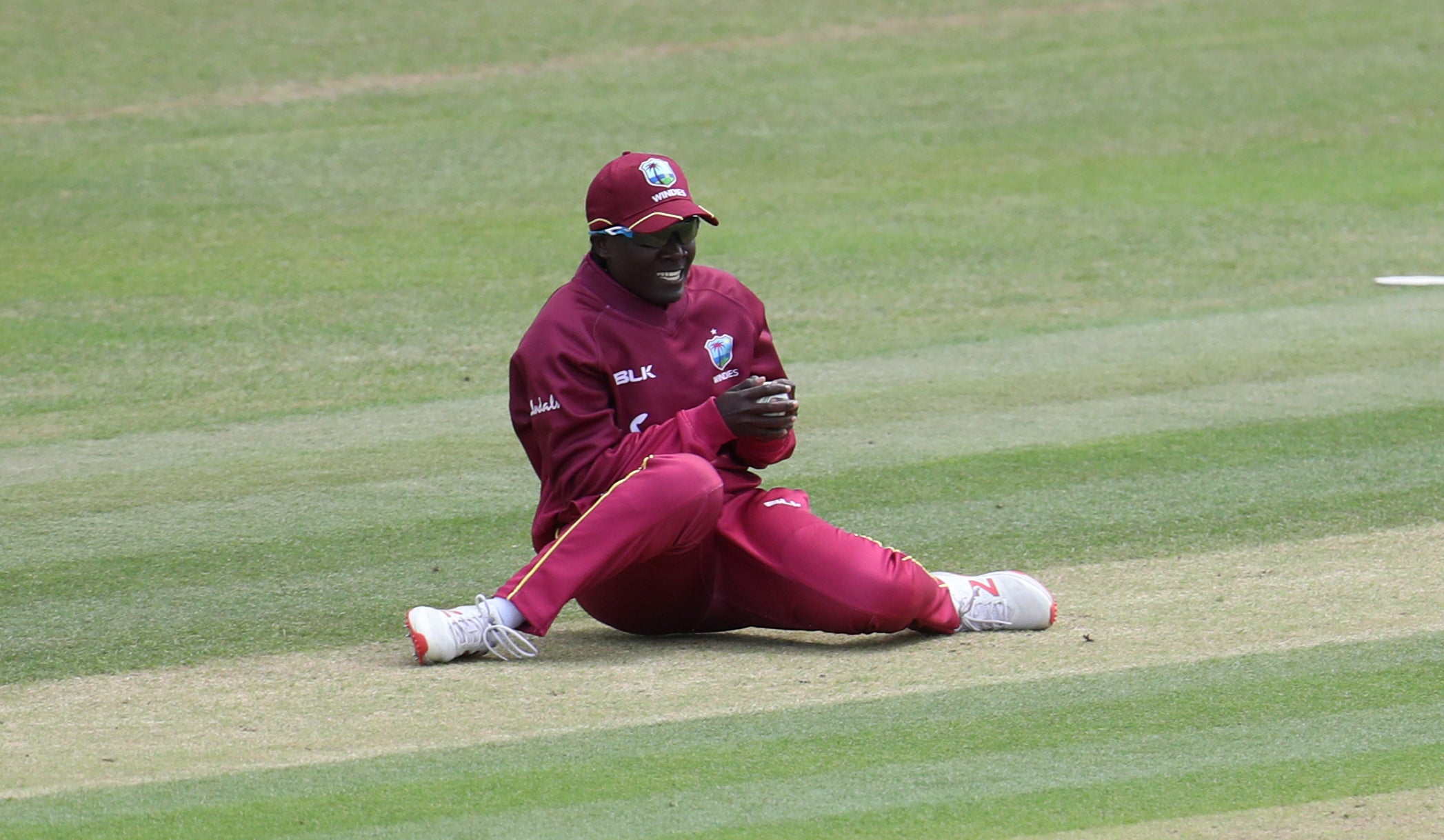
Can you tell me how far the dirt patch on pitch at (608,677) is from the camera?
5.45 meters

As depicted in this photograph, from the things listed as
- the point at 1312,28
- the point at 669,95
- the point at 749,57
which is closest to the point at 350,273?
the point at 669,95

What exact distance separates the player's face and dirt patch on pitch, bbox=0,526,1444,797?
1.16 metres

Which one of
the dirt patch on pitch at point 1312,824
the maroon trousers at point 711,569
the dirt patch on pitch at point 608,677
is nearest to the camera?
the dirt patch on pitch at point 1312,824

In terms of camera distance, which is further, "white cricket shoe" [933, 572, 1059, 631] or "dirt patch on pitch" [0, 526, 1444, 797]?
"white cricket shoe" [933, 572, 1059, 631]

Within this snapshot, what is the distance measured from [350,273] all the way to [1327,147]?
903 cm

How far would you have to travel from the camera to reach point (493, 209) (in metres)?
15.7

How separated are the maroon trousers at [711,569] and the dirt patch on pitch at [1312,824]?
1791 mm

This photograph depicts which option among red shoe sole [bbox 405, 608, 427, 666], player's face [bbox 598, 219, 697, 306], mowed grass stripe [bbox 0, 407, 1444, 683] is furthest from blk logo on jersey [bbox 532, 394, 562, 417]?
mowed grass stripe [bbox 0, 407, 1444, 683]

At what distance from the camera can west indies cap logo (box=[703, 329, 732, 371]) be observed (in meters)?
6.53

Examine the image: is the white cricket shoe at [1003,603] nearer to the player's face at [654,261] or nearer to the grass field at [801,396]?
the grass field at [801,396]

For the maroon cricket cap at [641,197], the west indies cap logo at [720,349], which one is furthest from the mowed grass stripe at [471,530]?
the maroon cricket cap at [641,197]

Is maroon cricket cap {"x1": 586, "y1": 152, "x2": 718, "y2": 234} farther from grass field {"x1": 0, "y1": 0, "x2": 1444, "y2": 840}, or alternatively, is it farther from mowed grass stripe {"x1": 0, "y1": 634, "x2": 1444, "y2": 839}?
mowed grass stripe {"x1": 0, "y1": 634, "x2": 1444, "y2": 839}

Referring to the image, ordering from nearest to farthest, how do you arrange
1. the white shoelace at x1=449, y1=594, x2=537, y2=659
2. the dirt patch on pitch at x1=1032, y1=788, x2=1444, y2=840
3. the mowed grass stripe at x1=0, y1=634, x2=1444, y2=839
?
1. the dirt patch on pitch at x1=1032, y1=788, x2=1444, y2=840
2. the mowed grass stripe at x1=0, y1=634, x2=1444, y2=839
3. the white shoelace at x1=449, y1=594, x2=537, y2=659

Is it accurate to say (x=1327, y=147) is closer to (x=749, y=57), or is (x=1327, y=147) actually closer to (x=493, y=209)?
(x=749, y=57)
